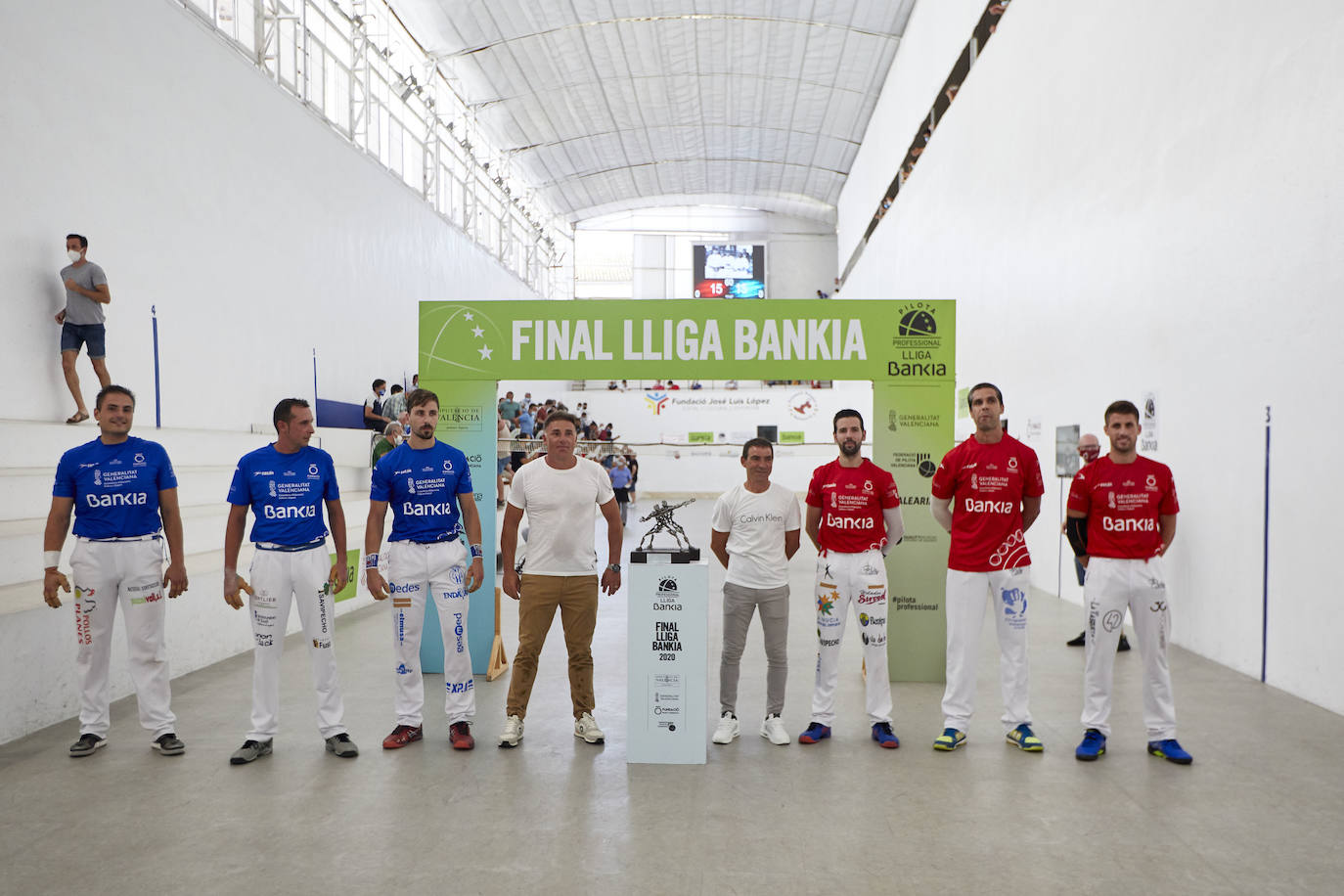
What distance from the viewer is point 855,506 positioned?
4.60 m

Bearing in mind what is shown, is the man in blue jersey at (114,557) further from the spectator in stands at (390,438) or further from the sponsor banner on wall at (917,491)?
the spectator in stands at (390,438)

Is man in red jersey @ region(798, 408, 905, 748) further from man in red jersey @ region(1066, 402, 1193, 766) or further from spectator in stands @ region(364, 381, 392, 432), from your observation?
spectator in stands @ region(364, 381, 392, 432)

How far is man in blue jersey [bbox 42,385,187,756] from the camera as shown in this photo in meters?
4.30

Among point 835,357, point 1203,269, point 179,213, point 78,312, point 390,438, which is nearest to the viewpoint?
point 835,357

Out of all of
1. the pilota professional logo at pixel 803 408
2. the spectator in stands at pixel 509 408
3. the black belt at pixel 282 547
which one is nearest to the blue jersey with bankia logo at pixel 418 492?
the black belt at pixel 282 547

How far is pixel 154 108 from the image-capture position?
29.6ft

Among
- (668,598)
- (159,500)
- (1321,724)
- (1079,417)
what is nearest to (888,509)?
(668,598)

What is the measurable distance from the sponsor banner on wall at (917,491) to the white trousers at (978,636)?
51.1 inches

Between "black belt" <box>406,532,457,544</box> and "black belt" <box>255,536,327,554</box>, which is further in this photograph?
"black belt" <box>406,532,457,544</box>

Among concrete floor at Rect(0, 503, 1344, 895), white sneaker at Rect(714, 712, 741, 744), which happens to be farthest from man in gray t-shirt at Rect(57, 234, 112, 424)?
white sneaker at Rect(714, 712, 741, 744)

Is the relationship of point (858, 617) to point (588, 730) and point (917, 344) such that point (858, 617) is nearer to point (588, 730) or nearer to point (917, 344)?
point (588, 730)

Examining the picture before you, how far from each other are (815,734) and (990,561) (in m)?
1.22

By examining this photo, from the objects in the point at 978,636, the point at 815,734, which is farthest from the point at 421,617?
the point at 978,636

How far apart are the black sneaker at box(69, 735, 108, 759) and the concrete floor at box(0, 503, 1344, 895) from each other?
5 cm
